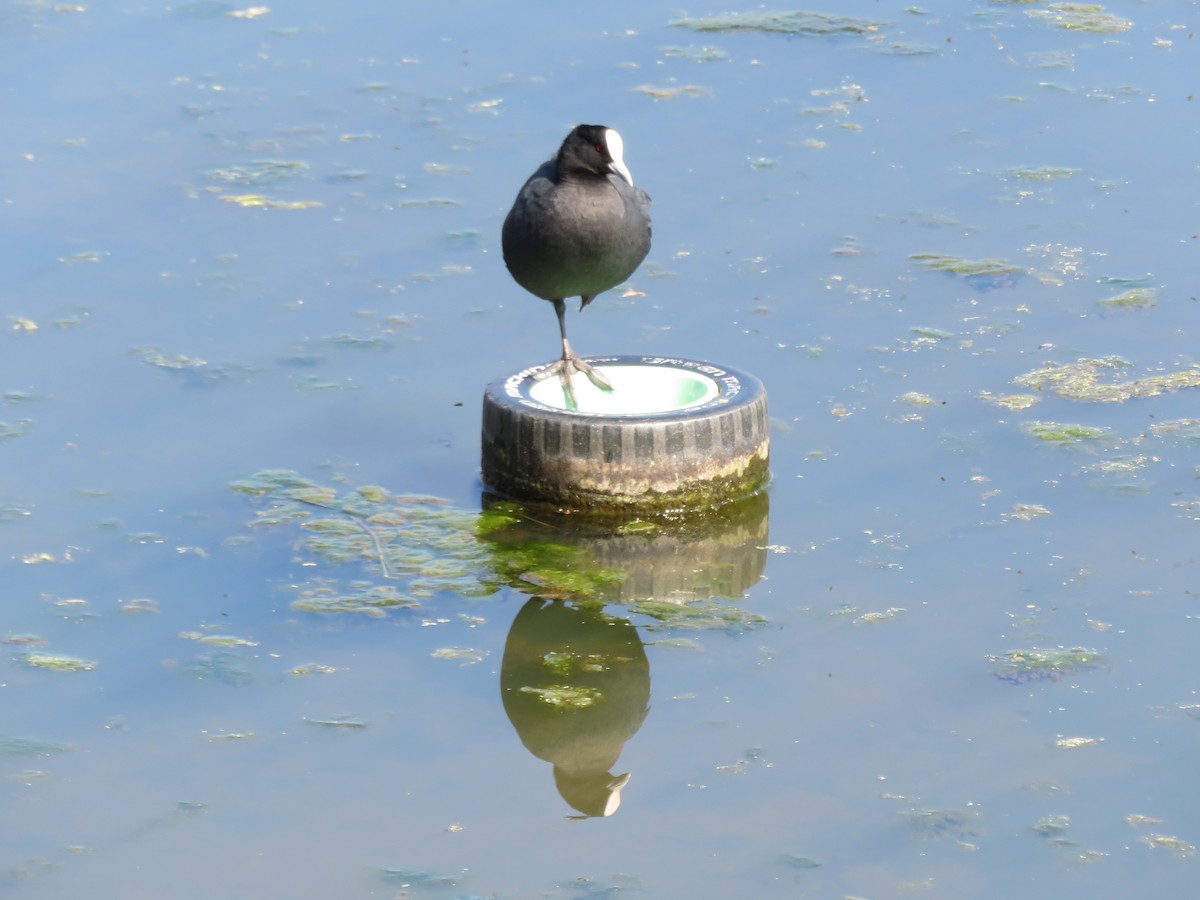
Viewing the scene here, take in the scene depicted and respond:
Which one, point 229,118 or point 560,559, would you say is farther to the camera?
point 229,118

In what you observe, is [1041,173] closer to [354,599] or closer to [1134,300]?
[1134,300]

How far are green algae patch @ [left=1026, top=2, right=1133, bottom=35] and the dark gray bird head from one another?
20.7 feet

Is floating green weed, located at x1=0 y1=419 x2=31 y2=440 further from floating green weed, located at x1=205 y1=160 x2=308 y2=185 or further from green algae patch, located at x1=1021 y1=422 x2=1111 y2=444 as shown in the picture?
green algae patch, located at x1=1021 y1=422 x2=1111 y2=444

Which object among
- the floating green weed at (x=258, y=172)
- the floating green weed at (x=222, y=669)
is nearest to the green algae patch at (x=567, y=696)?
the floating green weed at (x=222, y=669)

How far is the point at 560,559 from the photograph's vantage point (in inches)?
264

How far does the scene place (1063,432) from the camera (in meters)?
7.55

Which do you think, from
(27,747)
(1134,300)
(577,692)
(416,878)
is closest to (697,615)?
(577,692)

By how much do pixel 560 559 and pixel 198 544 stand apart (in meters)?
1.24

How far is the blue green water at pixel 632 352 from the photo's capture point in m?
5.19

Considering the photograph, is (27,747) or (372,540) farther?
(372,540)

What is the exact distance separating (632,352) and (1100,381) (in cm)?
189

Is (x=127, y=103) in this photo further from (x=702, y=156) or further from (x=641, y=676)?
(x=641, y=676)

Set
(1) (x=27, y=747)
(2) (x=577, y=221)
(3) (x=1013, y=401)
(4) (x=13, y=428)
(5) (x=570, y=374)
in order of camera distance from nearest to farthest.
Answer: (1) (x=27, y=747) → (2) (x=577, y=221) → (5) (x=570, y=374) → (4) (x=13, y=428) → (3) (x=1013, y=401)

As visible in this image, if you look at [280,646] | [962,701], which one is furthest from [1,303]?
[962,701]
